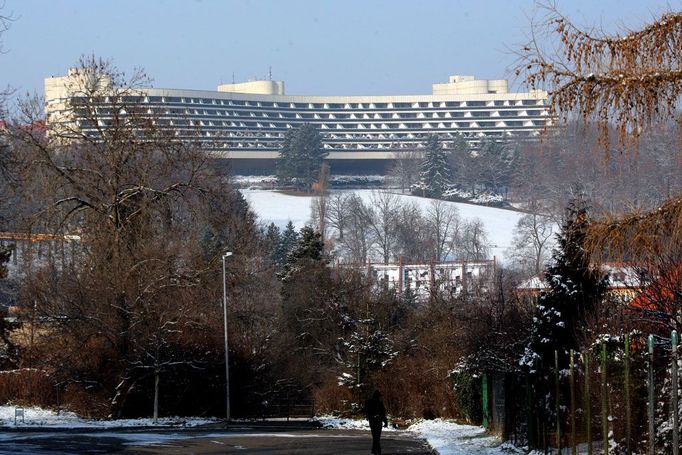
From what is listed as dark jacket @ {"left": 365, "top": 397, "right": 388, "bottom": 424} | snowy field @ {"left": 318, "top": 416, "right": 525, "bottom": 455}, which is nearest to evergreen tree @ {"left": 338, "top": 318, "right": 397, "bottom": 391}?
snowy field @ {"left": 318, "top": 416, "right": 525, "bottom": 455}

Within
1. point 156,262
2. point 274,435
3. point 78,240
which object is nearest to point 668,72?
point 274,435

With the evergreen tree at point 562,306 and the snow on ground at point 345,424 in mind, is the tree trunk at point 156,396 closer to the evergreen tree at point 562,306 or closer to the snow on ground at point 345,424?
the snow on ground at point 345,424

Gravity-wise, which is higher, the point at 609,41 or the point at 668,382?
the point at 609,41

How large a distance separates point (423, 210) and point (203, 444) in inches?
5912

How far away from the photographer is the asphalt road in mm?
25516

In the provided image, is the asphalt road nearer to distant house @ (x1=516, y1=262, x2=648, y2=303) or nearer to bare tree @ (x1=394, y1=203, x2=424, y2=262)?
distant house @ (x1=516, y1=262, x2=648, y2=303)

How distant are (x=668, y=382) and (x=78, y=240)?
3815 cm

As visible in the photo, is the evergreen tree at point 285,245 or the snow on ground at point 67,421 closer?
→ the snow on ground at point 67,421

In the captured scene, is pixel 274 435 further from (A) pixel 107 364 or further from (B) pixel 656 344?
(B) pixel 656 344

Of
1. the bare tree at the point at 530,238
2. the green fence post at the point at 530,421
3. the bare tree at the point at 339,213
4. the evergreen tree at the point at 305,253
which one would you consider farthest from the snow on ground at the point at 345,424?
the bare tree at the point at 339,213

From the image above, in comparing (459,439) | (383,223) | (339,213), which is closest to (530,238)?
(383,223)

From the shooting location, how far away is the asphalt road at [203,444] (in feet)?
83.7

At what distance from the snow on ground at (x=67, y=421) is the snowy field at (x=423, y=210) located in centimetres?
10531

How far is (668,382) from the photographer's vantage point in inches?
556
